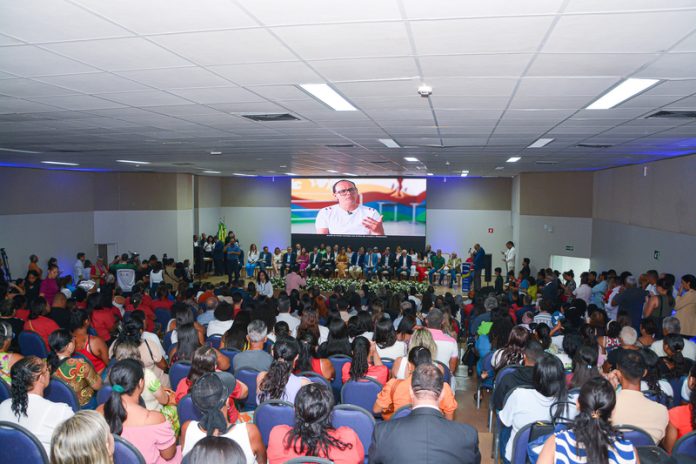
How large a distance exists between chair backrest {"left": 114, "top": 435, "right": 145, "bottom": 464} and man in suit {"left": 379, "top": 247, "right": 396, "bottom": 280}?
49.1 feet

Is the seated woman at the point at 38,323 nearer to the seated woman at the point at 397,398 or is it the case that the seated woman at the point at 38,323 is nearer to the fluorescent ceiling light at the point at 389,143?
the seated woman at the point at 397,398

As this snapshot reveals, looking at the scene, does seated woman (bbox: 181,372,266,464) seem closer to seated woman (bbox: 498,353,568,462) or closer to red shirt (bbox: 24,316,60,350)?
seated woman (bbox: 498,353,568,462)

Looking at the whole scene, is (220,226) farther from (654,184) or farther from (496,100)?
(496,100)

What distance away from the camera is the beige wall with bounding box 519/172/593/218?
47.7 ft

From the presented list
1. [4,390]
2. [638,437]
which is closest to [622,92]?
[638,437]

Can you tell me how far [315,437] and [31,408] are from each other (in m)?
1.96

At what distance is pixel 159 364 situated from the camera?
18.0 feet

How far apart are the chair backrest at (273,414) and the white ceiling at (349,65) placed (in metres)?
2.36

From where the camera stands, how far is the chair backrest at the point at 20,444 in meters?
2.96

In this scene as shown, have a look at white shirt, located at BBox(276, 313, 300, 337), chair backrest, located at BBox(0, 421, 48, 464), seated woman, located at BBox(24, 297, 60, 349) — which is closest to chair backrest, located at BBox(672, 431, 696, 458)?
chair backrest, located at BBox(0, 421, 48, 464)

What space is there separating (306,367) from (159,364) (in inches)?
69.1

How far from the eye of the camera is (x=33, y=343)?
5820 mm

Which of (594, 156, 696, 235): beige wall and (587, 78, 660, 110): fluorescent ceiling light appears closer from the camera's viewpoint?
(587, 78, 660, 110): fluorescent ceiling light

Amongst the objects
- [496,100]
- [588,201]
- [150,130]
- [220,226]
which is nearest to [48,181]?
[220,226]
